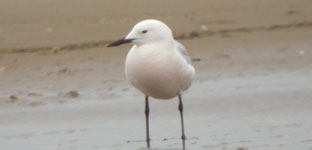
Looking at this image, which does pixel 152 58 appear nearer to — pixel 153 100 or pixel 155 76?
pixel 155 76

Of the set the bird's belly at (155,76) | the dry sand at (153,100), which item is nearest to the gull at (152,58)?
the bird's belly at (155,76)

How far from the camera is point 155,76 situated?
589 cm

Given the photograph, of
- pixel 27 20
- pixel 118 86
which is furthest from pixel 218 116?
pixel 27 20

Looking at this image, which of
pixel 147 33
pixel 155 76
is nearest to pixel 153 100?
pixel 155 76

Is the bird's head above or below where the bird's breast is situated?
above

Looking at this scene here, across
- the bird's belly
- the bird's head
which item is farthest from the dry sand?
the bird's head

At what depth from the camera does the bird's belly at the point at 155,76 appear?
5812mm

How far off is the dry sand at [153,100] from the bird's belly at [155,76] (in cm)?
42

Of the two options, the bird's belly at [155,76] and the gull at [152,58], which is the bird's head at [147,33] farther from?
the bird's belly at [155,76]

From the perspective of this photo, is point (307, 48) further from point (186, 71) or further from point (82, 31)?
point (186, 71)

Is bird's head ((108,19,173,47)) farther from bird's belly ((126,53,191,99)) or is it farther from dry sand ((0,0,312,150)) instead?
dry sand ((0,0,312,150))

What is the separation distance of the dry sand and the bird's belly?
0.42 metres

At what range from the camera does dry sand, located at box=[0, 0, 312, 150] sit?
20.8ft

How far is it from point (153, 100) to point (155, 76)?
76.9 inches
